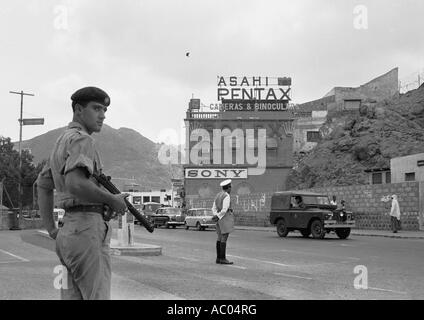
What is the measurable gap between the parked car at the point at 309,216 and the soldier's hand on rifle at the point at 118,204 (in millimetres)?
21620

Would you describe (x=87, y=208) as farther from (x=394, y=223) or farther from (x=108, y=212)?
(x=394, y=223)

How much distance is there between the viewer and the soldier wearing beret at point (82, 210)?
3756 mm

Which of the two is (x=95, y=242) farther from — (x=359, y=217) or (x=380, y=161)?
(x=380, y=161)

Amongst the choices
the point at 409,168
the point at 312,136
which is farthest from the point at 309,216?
the point at 312,136

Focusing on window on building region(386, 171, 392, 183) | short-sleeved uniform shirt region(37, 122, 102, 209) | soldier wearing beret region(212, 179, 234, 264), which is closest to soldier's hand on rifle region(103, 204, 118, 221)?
short-sleeved uniform shirt region(37, 122, 102, 209)

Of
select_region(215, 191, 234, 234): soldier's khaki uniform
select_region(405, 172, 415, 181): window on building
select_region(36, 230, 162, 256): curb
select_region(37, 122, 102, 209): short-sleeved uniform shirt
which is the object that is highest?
select_region(405, 172, 415, 181): window on building

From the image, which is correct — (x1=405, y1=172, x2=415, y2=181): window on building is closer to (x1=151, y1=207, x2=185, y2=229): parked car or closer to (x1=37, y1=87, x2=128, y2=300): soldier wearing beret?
(x1=151, y1=207, x2=185, y2=229): parked car

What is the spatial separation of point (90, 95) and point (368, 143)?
55.8 m

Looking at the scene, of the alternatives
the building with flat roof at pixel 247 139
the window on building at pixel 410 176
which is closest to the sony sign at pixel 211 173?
the building with flat roof at pixel 247 139

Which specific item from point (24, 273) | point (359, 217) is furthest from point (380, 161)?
point (24, 273)

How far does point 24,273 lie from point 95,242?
785 centimetres

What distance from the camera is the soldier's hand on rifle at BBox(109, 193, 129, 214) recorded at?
3.80m

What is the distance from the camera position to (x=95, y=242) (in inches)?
152

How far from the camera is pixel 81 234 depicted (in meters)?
3.83
